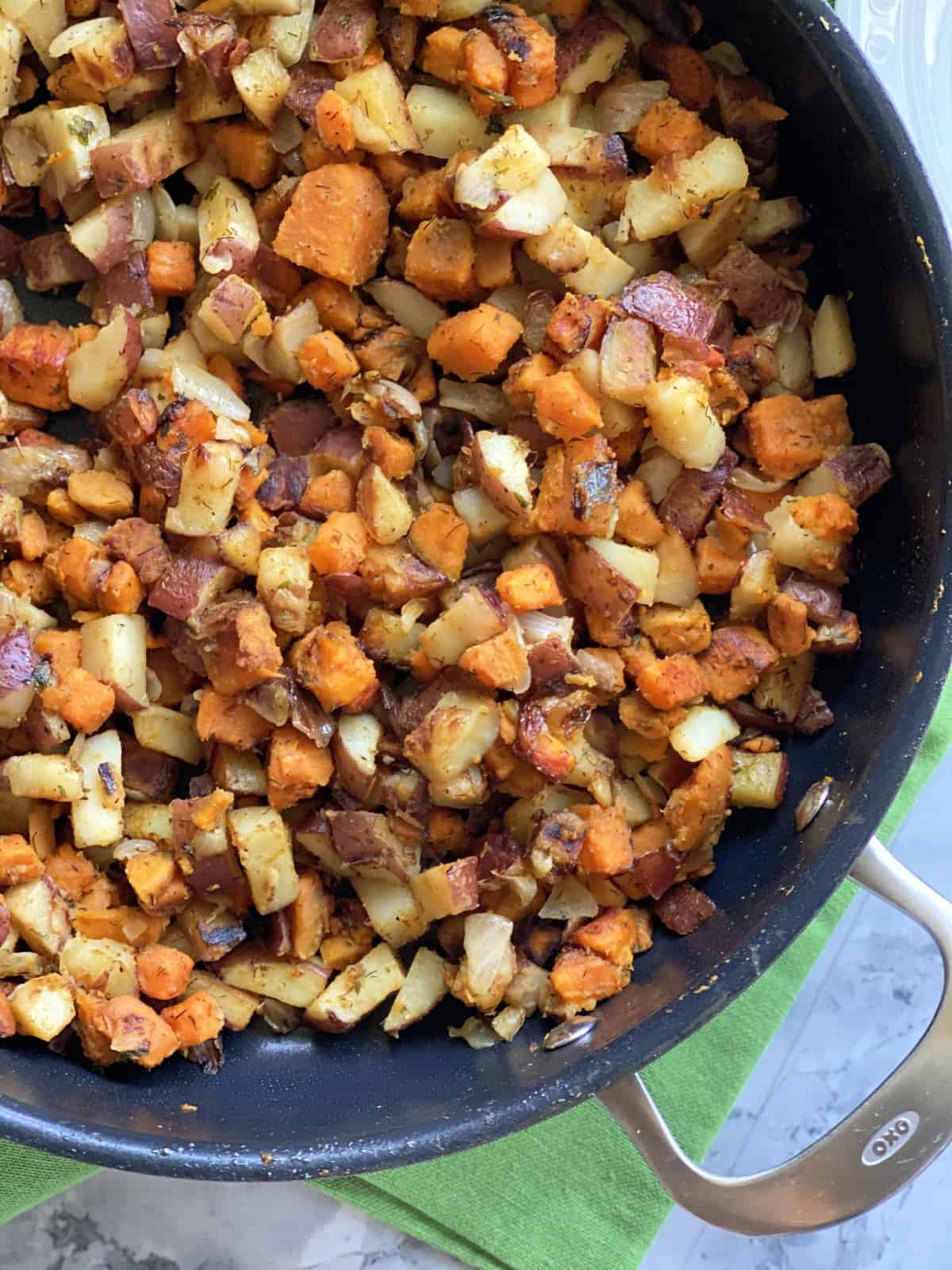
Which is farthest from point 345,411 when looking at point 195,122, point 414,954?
point 414,954

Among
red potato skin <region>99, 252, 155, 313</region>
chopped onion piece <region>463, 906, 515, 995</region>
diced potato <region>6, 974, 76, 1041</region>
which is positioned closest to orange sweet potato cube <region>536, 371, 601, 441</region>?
red potato skin <region>99, 252, 155, 313</region>

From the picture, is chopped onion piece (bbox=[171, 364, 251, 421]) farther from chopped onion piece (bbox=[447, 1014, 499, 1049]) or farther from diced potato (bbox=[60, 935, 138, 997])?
chopped onion piece (bbox=[447, 1014, 499, 1049])

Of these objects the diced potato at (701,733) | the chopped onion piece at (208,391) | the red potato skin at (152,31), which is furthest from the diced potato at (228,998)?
the red potato skin at (152,31)

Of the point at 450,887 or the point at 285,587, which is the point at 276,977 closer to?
the point at 450,887

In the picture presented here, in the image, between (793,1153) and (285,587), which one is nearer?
(285,587)

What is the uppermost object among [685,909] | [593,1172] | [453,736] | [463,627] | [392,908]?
[463,627]

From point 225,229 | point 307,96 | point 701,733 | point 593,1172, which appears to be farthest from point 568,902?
Answer: point 307,96

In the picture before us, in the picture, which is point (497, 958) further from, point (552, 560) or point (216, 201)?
point (216, 201)
